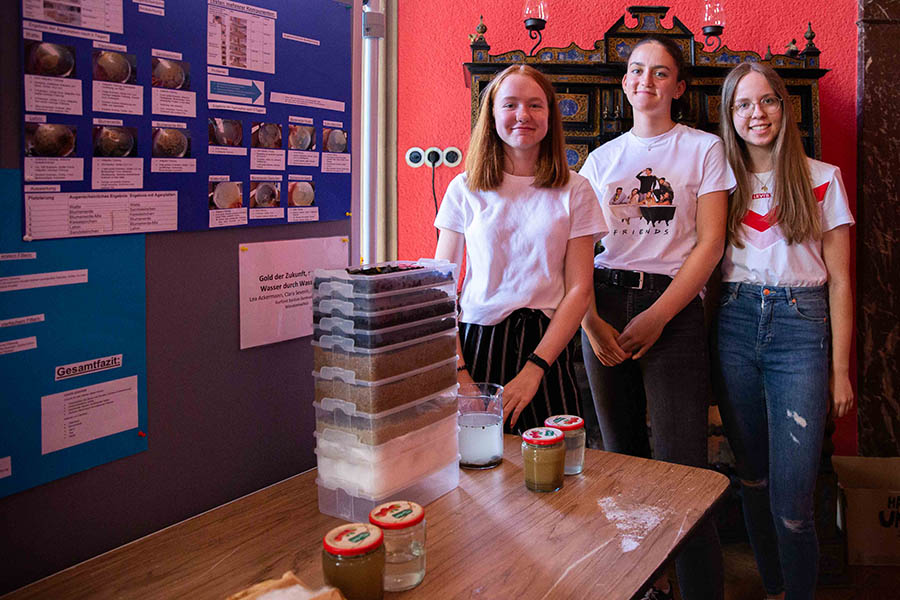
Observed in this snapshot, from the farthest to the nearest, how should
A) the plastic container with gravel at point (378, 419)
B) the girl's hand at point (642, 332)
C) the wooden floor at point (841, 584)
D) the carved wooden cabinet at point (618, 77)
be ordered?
the carved wooden cabinet at point (618, 77), the wooden floor at point (841, 584), the girl's hand at point (642, 332), the plastic container with gravel at point (378, 419)

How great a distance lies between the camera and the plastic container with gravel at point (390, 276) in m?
1.13

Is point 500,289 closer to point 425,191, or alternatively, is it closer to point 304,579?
point 304,579

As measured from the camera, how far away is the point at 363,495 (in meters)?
1.12

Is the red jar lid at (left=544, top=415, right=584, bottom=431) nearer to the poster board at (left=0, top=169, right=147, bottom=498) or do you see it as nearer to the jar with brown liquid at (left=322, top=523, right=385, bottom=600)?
the jar with brown liquid at (left=322, top=523, right=385, bottom=600)

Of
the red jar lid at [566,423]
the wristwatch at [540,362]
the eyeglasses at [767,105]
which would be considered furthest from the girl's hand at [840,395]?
the red jar lid at [566,423]

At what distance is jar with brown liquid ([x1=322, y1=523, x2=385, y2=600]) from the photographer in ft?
2.86

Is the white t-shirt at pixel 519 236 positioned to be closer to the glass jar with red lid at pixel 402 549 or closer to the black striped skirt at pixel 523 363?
the black striped skirt at pixel 523 363

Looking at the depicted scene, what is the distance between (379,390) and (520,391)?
0.56 m

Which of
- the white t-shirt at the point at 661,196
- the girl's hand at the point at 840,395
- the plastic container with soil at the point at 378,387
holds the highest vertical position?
the white t-shirt at the point at 661,196

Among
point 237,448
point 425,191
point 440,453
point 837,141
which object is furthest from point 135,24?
point 837,141

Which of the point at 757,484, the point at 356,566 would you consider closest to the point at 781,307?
the point at 757,484

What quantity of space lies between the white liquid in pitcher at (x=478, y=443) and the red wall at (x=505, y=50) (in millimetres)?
2317

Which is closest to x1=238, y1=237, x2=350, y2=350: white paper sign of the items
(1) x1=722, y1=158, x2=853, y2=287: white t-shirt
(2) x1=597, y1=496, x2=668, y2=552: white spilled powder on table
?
(2) x1=597, y1=496, x2=668, y2=552: white spilled powder on table

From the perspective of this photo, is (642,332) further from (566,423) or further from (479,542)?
(479,542)
